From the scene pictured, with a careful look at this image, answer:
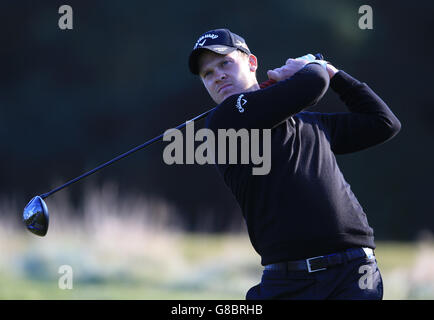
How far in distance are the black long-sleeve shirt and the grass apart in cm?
289

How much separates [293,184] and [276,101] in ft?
0.91

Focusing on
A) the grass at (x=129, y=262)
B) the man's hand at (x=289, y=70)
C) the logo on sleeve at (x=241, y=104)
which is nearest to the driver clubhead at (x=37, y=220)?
the logo on sleeve at (x=241, y=104)

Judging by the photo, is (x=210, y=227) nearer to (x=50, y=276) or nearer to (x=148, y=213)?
(x=148, y=213)

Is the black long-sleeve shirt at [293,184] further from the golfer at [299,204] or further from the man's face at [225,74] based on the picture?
the man's face at [225,74]

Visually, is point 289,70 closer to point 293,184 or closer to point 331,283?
point 293,184

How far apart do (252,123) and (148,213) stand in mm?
5531

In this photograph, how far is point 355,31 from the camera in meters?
9.40

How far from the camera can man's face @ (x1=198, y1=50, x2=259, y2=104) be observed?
2.57 m

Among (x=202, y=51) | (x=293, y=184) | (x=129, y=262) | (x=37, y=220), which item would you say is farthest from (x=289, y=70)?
(x=129, y=262)

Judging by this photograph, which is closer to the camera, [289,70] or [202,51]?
[289,70]

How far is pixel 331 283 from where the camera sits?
2.19m

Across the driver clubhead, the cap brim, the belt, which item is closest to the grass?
the driver clubhead

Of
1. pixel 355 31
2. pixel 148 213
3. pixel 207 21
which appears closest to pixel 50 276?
pixel 148 213

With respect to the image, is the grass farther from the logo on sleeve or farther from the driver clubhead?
the logo on sleeve
